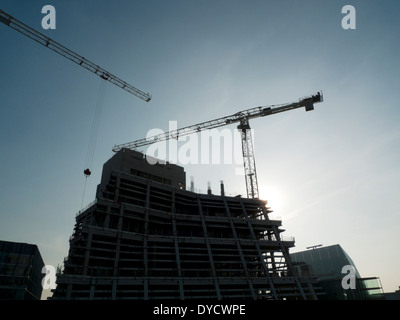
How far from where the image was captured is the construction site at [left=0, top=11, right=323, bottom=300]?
5025cm

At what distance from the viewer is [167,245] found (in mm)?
61156

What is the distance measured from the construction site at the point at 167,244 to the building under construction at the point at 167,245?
0.18m

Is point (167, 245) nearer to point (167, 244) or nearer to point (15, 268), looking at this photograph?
point (167, 244)

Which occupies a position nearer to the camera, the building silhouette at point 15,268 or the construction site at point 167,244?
the construction site at point 167,244

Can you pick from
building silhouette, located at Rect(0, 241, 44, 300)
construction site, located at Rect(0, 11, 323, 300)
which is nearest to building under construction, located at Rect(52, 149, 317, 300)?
construction site, located at Rect(0, 11, 323, 300)

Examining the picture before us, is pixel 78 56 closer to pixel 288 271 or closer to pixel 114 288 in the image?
pixel 114 288

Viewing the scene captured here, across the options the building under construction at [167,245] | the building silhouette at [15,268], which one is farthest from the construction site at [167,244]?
the building silhouette at [15,268]

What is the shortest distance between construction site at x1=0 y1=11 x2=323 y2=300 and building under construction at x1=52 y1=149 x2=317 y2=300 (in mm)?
181

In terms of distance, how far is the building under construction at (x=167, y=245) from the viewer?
5025 centimetres

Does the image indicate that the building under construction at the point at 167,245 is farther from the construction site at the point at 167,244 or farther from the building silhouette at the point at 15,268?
the building silhouette at the point at 15,268

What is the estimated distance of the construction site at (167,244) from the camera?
165 ft

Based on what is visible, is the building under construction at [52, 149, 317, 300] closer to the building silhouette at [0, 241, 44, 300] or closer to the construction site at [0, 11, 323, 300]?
the construction site at [0, 11, 323, 300]

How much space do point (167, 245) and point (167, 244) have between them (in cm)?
28
